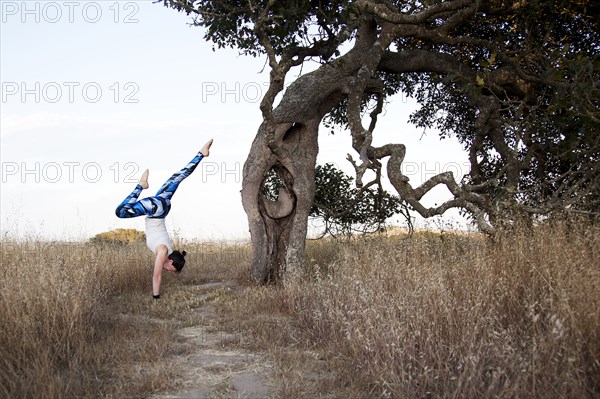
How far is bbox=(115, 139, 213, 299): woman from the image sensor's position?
9359mm

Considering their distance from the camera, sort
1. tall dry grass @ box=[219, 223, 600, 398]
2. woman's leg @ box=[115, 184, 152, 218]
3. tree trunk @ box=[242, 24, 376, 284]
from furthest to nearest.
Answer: tree trunk @ box=[242, 24, 376, 284], woman's leg @ box=[115, 184, 152, 218], tall dry grass @ box=[219, 223, 600, 398]

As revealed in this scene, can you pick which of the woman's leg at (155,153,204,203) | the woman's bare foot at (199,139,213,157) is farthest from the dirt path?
the woman's bare foot at (199,139,213,157)

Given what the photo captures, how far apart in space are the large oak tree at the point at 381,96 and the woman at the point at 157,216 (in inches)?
86.4

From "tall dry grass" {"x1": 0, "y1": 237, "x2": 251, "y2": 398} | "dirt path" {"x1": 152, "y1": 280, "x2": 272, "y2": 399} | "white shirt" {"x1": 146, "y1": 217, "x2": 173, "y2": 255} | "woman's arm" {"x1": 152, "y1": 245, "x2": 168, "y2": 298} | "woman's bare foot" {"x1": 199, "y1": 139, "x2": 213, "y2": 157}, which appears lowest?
"dirt path" {"x1": 152, "y1": 280, "x2": 272, "y2": 399}

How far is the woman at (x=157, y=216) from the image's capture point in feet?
30.7

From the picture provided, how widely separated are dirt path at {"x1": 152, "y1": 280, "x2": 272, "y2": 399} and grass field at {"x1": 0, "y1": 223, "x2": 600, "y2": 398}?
16 centimetres

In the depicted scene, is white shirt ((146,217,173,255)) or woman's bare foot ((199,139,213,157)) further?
woman's bare foot ((199,139,213,157))

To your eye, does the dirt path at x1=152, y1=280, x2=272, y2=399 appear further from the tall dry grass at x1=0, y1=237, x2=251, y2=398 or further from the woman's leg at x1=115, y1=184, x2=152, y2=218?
the woman's leg at x1=115, y1=184, x2=152, y2=218

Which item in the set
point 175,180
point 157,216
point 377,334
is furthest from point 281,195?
point 377,334

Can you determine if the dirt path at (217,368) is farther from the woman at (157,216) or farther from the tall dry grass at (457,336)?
the woman at (157,216)

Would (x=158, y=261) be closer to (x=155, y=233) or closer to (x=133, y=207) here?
(x=155, y=233)

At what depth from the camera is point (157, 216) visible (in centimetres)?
970

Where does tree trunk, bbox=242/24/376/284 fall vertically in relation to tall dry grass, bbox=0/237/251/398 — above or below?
above

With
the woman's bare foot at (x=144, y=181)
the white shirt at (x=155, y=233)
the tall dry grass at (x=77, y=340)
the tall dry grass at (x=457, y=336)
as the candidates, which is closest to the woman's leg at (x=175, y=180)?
the woman's bare foot at (x=144, y=181)
